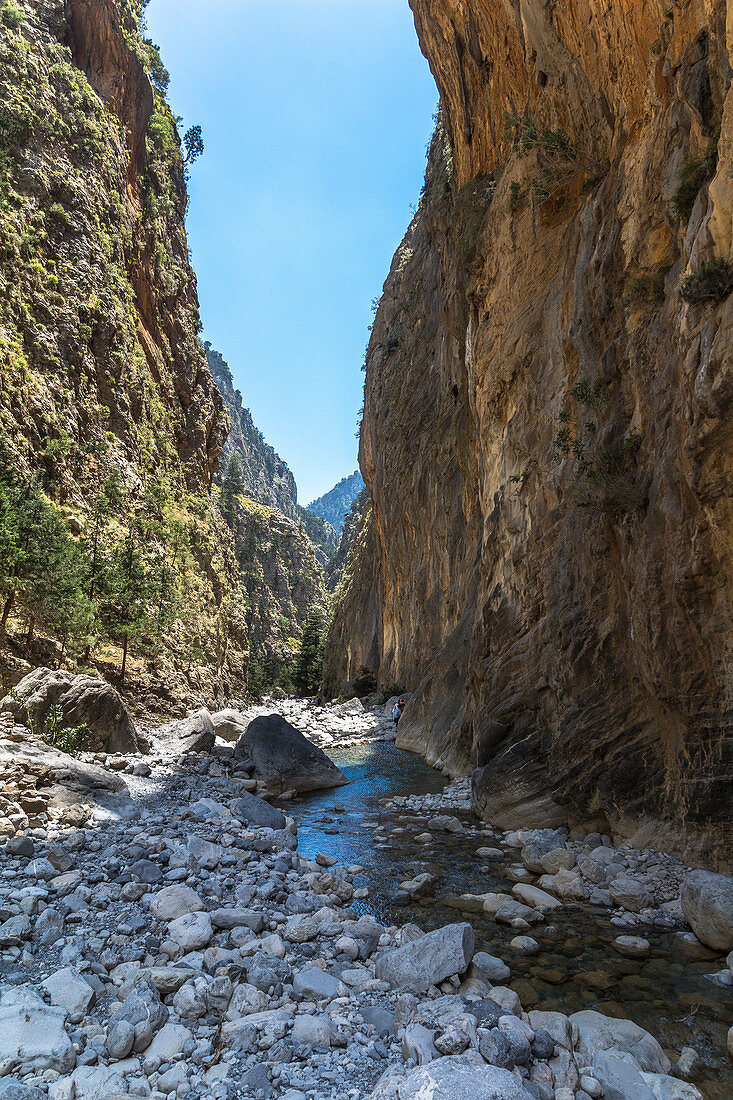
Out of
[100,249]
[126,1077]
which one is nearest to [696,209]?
[126,1077]

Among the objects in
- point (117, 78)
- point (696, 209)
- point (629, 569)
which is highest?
point (117, 78)

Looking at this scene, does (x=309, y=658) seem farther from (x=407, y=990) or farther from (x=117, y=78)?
(x=407, y=990)

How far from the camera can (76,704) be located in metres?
10.8

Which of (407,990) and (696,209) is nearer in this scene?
(407,990)

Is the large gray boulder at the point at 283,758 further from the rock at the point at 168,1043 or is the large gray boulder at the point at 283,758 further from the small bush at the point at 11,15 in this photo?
the small bush at the point at 11,15

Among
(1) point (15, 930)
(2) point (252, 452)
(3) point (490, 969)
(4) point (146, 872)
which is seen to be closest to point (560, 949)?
(3) point (490, 969)

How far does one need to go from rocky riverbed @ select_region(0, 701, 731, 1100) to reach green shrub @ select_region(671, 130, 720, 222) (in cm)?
744

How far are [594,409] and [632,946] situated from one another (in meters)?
7.25

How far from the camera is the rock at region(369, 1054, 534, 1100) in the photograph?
9.95ft

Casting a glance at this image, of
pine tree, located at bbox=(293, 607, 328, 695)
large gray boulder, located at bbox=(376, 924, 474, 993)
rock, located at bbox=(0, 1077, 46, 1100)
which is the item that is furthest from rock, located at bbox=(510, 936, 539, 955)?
pine tree, located at bbox=(293, 607, 328, 695)

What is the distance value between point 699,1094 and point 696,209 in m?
7.82

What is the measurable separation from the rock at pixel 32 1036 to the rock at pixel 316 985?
1.70 metres

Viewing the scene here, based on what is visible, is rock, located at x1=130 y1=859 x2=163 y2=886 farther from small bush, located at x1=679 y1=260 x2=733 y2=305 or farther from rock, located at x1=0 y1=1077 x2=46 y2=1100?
small bush, located at x1=679 y1=260 x2=733 y2=305

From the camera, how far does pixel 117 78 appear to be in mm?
27906
